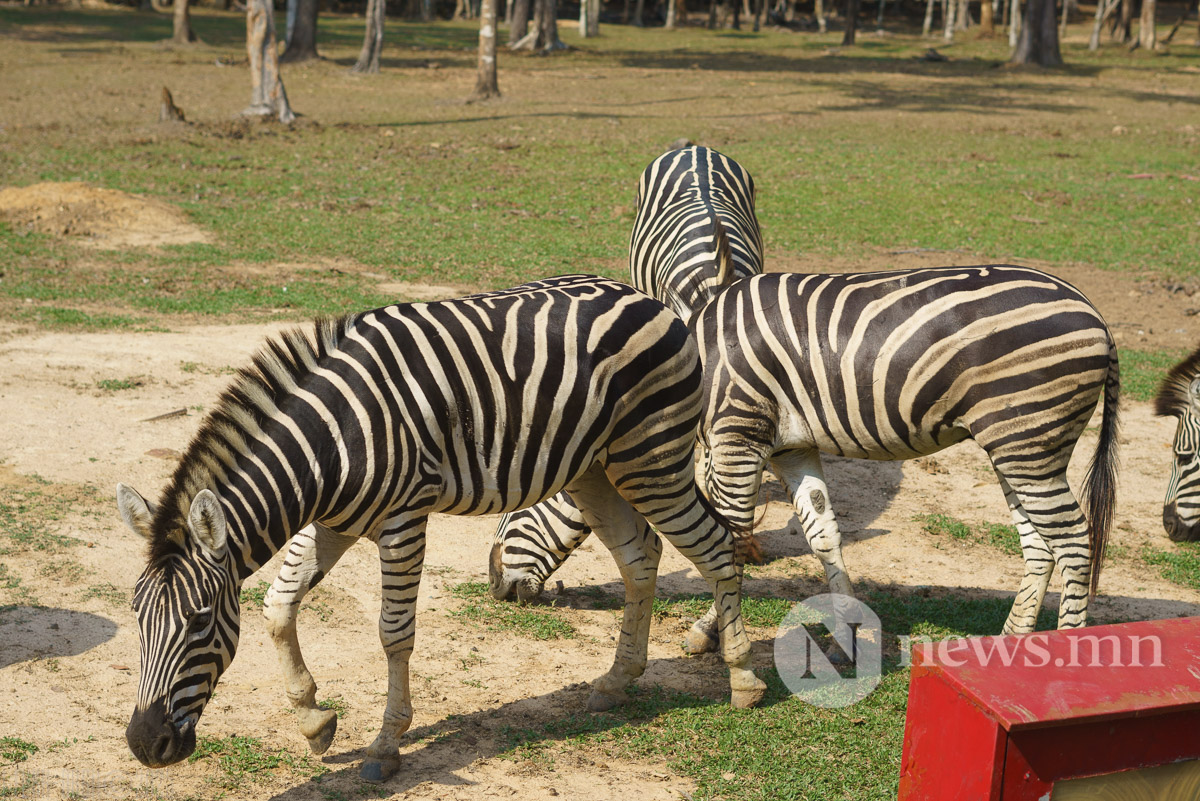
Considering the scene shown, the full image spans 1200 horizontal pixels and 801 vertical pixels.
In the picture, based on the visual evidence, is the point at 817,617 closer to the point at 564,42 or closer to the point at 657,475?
the point at 657,475

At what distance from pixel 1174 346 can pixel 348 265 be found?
9.00 metres

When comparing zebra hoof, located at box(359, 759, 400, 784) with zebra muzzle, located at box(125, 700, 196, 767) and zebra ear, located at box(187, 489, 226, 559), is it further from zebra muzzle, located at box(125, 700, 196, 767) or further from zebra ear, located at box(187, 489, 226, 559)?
zebra ear, located at box(187, 489, 226, 559)

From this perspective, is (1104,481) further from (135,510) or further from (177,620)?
(135,510)

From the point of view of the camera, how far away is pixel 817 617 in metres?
6.42

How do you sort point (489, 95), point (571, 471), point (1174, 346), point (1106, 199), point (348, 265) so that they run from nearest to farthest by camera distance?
1. point (571, 471)
2. point (1174, 346)
3. point (348, 265)
4. point (1106, 199)
5. point (489, 95)

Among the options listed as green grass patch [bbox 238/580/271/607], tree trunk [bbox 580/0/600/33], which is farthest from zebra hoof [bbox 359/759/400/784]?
tree trunk [bbox 580/0/600/33]

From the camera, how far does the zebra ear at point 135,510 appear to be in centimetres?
406

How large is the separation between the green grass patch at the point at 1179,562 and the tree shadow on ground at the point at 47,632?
6.44 meters

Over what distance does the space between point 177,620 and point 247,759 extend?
3.55 feet

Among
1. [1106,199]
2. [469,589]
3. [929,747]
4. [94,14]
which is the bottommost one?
[469,589]

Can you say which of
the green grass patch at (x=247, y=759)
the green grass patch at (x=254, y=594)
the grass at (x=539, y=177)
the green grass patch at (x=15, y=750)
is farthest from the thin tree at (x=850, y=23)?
the green grass patch at (x=15, y=750)

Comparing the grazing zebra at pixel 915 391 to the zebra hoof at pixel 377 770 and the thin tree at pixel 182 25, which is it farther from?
the thin tree at pixel 182 25

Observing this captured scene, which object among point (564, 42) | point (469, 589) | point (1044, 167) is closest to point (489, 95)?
point (1044, 167)

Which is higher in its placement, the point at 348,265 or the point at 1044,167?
the point at 1044,167
